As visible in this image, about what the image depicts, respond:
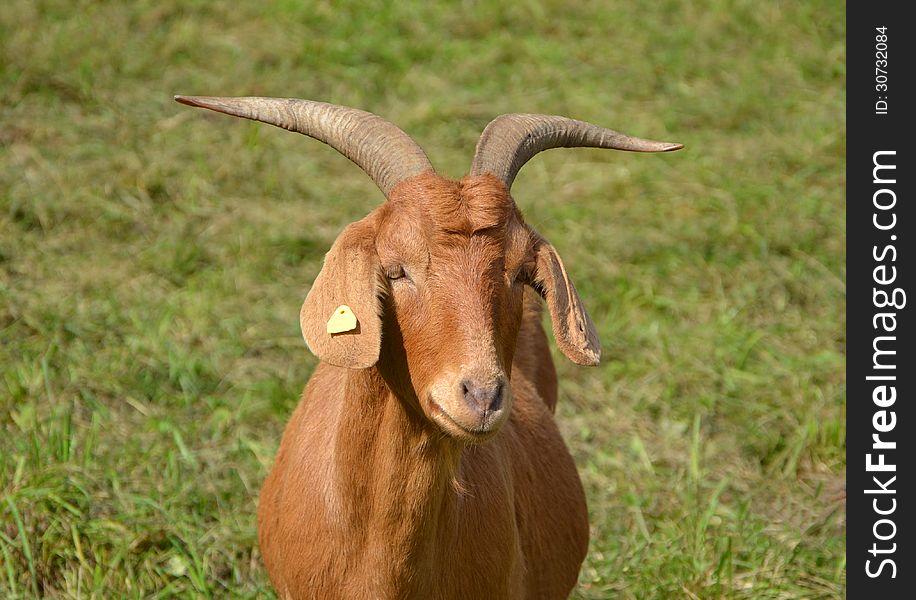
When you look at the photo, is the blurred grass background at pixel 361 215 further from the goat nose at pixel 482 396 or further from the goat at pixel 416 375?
the goat nose at pixel 482 396

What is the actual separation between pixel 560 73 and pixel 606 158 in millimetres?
1443

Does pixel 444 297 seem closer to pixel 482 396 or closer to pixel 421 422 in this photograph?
pixel 482 396

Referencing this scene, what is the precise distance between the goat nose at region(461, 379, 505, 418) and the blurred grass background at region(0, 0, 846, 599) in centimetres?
244

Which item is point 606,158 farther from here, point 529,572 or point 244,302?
point 529,572

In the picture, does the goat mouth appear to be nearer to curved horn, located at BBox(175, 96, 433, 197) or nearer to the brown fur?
the brown fur

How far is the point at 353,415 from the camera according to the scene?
3980 mm

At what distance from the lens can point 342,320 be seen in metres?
3.44

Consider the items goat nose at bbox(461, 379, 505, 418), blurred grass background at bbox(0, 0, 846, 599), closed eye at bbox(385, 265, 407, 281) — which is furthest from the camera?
blurred grass background at bbox(0, 0, 846, 599)

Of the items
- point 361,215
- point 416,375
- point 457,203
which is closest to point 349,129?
point 457,203

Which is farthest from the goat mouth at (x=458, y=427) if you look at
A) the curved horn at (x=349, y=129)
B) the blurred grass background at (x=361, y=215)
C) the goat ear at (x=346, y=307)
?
the blurred grass background at (x=361, y=215)

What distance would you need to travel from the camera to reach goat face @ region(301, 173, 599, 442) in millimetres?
3416

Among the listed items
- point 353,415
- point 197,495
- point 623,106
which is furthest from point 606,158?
point 353,415

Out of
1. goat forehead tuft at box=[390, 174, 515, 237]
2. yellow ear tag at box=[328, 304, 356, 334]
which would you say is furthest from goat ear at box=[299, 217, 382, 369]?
goat forehead tuft at box=[390, 174, 515, 237]

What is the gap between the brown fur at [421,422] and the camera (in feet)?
11.4
